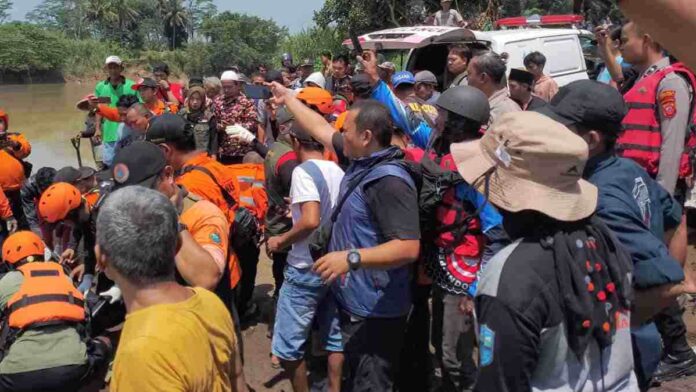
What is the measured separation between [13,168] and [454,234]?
5.14 m

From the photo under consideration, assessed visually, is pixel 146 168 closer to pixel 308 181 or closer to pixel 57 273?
pixel 308 181

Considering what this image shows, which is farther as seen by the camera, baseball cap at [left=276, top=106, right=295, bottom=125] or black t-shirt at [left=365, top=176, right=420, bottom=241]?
baseball cap at [left=276, top=106, right=295, bottom=125]

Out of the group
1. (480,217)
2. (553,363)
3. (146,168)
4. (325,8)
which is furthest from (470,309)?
(325,8)

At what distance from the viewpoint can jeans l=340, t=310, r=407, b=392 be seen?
3143mm

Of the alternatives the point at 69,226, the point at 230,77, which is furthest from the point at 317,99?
the point at 230,77

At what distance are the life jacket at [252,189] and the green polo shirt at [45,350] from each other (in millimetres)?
1668

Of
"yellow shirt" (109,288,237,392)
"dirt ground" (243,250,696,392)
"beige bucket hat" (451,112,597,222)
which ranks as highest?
"beige bucket hat" (451,112,597,222)

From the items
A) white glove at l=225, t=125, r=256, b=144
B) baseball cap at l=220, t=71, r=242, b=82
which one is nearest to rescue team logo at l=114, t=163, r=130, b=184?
white glove at l=225, t=125, r=256, b=144

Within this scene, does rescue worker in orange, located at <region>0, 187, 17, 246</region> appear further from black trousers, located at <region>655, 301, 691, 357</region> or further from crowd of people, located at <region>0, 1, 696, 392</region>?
black trousers, located at <region>655, 301, 691, 357</region>

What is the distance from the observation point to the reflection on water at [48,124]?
1531cm

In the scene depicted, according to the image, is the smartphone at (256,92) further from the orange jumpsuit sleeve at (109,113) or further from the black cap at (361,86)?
the black cap at (361,86)

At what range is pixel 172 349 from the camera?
1.84 m

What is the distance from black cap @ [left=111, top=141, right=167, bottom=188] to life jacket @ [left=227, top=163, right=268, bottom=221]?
6.97 feet

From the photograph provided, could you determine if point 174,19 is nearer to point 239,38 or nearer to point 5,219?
point 239,38
